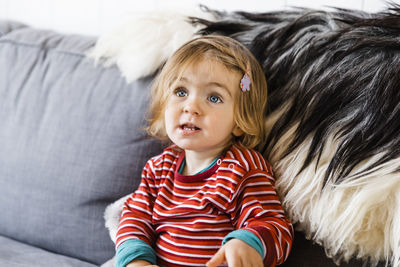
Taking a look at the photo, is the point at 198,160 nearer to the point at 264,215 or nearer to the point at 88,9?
the point at 264,215

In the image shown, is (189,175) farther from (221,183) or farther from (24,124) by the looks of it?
(24,124)

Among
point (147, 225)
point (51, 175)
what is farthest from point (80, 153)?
point (147, 225)

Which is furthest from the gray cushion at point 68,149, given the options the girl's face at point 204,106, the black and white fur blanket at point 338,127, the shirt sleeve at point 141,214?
the black and white fur blanket at point 338,127

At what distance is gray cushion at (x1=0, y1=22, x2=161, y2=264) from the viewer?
1.11m

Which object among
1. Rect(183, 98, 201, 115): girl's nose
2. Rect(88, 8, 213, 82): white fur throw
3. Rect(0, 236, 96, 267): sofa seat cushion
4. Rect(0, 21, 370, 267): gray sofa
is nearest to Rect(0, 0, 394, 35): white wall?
Rect(88, 8, 213, 82): white fur throw

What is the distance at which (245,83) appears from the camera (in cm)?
89

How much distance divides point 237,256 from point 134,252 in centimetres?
22

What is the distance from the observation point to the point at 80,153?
1.14 meters

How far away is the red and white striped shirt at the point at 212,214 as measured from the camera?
0.84 meters

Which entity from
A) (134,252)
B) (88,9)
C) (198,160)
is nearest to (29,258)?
(134,252)

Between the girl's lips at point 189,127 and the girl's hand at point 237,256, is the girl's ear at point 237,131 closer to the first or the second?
the girl's lips at point 189,127

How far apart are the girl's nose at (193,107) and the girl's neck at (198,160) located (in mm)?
108

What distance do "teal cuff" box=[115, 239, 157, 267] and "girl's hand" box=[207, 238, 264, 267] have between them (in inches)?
6.4

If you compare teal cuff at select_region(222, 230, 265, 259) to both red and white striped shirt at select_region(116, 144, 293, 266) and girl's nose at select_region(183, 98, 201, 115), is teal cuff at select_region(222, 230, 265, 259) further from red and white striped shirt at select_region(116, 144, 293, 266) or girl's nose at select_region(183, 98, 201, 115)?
girl's nose at select_region(183, 98, 201, 115)
